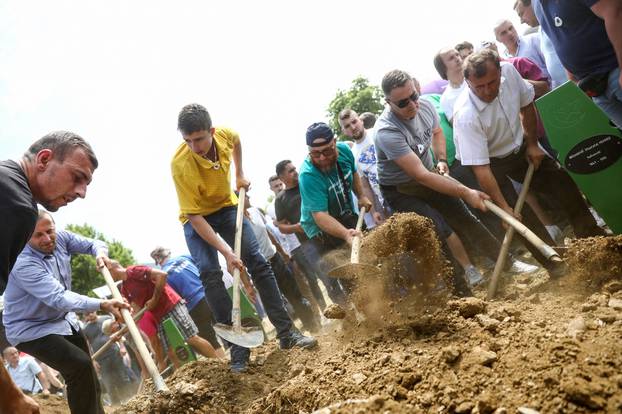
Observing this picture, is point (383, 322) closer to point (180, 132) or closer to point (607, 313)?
point (607, 313)

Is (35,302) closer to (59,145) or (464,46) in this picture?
(59,145)

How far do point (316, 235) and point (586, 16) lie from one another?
287cm

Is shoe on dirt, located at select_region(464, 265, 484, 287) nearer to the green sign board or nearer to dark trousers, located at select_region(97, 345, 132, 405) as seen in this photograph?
the green sign board

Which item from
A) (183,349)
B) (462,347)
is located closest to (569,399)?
(462,347)

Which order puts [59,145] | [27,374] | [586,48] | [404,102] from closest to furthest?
[59,145] < [586,48] < [404,102] < [27,374]

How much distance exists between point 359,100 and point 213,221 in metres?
18.2

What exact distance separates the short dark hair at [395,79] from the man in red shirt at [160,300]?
11.1ft

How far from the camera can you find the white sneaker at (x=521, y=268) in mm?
3907

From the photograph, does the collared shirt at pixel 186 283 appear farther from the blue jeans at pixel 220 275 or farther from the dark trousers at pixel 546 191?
the dark trousers at pixel 546 191

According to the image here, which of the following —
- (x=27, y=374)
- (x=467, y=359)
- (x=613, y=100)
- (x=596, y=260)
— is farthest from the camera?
(x=27, y=374)

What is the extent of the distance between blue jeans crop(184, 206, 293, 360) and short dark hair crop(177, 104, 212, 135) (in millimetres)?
909

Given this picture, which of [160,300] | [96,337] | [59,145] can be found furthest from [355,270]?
[96,337]

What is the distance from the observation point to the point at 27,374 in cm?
805

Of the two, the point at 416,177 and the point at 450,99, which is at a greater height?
the point at 450,99
